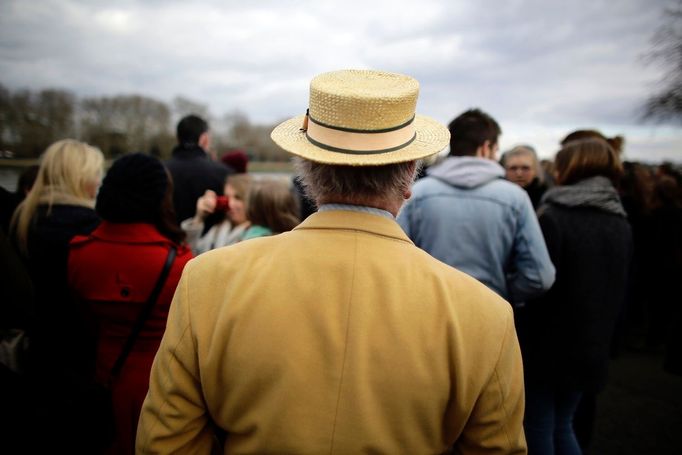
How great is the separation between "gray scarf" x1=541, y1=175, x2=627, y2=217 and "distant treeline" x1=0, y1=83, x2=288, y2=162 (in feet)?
5.96

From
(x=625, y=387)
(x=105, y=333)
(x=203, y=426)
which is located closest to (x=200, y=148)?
(x=105, y=333)

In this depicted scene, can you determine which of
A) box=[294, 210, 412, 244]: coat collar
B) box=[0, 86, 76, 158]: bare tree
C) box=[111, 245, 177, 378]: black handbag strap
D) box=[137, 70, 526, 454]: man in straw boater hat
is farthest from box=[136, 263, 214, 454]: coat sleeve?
box=[0, 86, 76, 158]: bare tree

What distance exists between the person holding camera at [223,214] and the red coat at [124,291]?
3.52 ft

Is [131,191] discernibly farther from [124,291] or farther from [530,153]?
[530,153]

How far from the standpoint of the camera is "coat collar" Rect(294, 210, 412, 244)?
1.14 metres

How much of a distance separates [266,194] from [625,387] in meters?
4.34

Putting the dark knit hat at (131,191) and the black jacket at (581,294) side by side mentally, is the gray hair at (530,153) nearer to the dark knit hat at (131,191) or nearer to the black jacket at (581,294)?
the black jacket at (581,294)

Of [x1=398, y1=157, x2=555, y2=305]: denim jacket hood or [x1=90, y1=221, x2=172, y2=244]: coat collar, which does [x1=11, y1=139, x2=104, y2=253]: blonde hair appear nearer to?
[x1=90, y1=221, x2=172, y2=244]: coat collar

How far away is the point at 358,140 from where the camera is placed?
1166 millimetres

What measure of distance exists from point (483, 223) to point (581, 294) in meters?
0.77

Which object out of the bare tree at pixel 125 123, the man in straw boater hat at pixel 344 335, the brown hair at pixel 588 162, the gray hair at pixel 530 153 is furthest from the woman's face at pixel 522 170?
the bare tree at pixel 125 123

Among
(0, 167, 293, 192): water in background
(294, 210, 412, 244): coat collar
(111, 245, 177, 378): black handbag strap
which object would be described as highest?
(294, 210, 412, 244): coat collar

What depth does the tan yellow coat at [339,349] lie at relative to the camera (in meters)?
1.06

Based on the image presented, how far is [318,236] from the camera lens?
1140 mm
